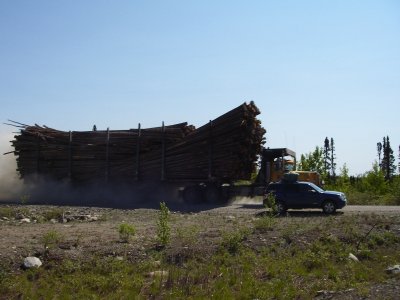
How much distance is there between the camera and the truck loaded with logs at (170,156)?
2580 cm

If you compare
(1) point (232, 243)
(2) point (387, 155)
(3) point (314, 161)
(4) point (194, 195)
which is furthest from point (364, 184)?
(2) point (387, 155)

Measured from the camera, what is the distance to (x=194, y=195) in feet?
89.0

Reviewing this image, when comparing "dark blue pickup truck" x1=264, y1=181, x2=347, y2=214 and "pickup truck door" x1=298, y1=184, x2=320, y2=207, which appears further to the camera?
"pickup truck door" x1=298, y1=184, x2=320, y2=207

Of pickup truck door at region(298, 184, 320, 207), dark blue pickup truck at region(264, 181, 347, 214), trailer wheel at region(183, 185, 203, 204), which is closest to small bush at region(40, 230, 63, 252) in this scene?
dark blue pickup truck at region(264, 181, 347, 214)

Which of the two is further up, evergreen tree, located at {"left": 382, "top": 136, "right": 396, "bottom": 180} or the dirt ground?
evergreen tree, located at {"left": 382, "top": 136, "right": 396, "bottom": 180}

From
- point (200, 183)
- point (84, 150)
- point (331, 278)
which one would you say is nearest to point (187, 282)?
point (331, 278)

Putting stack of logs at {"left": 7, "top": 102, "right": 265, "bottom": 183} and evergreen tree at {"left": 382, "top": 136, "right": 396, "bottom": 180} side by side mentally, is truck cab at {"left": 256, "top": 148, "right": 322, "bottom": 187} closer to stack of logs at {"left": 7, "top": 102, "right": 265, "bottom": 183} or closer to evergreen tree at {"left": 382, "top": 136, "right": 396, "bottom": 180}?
stack of logs at {"left": 7, "top": 102, "right": 265, "bottom": 183}

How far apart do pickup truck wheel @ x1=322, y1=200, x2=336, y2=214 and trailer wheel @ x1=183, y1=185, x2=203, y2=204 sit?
8.24 metres

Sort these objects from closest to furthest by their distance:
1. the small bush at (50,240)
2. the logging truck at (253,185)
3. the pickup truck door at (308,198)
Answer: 1. the small bush at (50,240)
2. the pickup truck door at (308,198)
3. the logging truck at (253,185)

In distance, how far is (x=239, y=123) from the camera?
82.0 ft

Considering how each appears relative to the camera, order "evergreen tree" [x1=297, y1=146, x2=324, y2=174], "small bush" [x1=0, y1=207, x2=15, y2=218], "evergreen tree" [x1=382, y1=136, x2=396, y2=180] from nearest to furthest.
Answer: "small bush" [x1=0, y1=207, x2=15, y2=218]
"evergreen tree" [x1=297, y1=146, x2=324, y2=174]
"evergreen tree" [x1=382, y1=136, x2=396, y2=180]

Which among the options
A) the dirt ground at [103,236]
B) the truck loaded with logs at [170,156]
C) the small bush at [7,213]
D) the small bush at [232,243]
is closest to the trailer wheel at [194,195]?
the truck loaded with logs at [170,156]

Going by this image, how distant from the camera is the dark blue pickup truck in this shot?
66.9ft

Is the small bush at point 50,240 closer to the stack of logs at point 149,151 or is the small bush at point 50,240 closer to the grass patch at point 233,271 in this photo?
the grass patch at point 233,271
